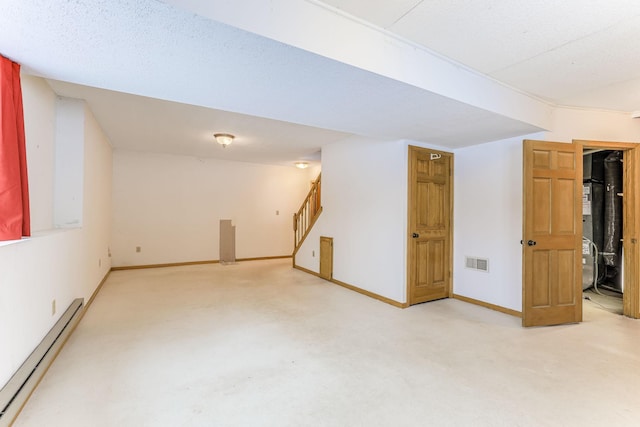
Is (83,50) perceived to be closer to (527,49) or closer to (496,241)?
(527,49)

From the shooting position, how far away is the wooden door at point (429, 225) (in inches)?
156

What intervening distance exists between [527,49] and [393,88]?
3.44ft

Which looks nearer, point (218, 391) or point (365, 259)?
point (218, 391)

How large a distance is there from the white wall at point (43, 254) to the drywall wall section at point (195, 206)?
174 centimetres

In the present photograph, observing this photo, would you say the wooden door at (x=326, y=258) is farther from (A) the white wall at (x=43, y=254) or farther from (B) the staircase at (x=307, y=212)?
(A) the white wall at (x=43, y=254)

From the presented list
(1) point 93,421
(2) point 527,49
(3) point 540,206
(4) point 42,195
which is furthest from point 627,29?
(4) point 42,195

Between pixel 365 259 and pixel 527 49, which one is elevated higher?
pixel 527 49

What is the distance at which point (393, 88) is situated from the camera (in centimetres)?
222

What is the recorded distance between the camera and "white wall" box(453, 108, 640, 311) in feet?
11.6

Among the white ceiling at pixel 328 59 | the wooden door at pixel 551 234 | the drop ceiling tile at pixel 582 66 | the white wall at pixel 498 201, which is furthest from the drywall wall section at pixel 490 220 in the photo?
the drop ceiling tile at pixel 582 66

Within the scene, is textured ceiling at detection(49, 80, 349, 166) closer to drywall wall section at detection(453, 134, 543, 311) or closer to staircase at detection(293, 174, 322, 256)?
staircase at detection(293, 174, 322, 256)

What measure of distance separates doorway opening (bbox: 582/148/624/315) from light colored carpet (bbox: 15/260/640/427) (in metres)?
1.01

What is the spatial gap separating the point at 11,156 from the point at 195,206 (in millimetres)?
4984

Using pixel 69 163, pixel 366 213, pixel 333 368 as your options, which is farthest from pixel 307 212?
pixel 333 368
